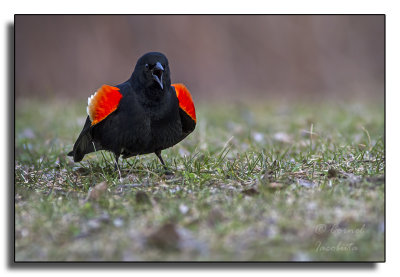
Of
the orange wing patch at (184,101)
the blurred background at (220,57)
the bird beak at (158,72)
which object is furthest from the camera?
the blurred background at (220,57)

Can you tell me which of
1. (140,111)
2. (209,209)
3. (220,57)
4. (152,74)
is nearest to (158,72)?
(152,74)

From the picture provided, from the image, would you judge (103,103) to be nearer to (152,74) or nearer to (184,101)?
(152,74)

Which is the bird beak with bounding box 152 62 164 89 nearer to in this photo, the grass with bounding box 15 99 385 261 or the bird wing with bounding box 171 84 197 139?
the bird wing with bounding box 171 84 197 139

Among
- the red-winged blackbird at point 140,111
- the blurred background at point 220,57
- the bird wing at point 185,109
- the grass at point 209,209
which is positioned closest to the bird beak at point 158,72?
the red-winged blackbird at point 140,111

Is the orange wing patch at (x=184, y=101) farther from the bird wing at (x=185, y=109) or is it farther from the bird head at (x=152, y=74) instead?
the bird head at (x=152, y=74)

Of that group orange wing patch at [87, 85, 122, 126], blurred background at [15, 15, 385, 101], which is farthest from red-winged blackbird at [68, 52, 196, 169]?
blurred background at [15, 15, 385, 101]

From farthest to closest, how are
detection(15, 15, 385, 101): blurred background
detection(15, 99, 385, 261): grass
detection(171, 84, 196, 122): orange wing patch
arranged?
detection(15, 15, 385, 101): blurred background, detection(171, 84, 196, 122): orange wing patch, detection(15, 99, 385, 261): grass
